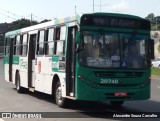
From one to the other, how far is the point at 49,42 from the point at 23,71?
417 centimetres

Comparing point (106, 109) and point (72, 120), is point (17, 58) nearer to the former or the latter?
point (106, 109)

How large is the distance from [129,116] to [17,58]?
367 inches

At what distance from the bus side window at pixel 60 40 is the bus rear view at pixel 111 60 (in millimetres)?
1526

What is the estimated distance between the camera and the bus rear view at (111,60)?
39.7 feet

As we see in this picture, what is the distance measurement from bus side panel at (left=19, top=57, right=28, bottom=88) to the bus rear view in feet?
21.1

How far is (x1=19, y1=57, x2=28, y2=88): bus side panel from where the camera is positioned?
18250 millimetres

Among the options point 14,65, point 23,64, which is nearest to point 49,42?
point 23,64

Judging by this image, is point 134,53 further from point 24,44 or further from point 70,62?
point 24,44

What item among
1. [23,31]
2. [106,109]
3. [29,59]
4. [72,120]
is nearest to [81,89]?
[72,120]

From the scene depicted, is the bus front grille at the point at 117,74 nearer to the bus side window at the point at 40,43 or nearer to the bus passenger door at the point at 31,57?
the bus side window at the point at 40,43

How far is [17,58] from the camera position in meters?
20.1

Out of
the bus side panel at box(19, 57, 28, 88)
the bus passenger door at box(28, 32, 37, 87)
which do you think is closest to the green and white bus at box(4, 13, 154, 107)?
the bus passenger door at box(28, 32, 37, 87)

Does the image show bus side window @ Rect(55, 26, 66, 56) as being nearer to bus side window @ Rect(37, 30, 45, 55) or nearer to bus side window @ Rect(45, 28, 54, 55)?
bus side window @ Rect(45, 28, 54, 55)

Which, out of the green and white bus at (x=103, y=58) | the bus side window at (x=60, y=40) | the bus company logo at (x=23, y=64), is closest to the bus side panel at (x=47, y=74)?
the green and white bus at (x=103, y=58)
